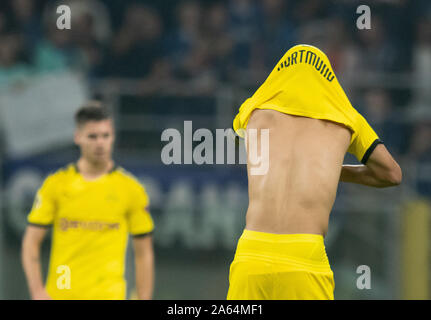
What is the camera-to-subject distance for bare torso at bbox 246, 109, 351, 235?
13.7 feet

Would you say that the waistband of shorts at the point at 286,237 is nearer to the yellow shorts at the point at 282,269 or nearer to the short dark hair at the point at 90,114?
the yellow shorts at the point at 282,269

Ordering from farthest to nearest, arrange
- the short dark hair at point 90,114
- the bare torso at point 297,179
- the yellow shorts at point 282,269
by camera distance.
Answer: the short dark hair at point 90,114
the bare torso at point 297,179
the yellow shorts at point 282,269

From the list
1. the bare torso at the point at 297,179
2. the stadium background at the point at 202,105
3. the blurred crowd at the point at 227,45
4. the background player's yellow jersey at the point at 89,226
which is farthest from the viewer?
the blurred crowd at the point at 227,45

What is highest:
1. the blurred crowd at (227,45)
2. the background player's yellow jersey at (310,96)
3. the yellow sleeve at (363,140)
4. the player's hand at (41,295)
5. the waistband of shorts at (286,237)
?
the blurred crowd at (227,45)

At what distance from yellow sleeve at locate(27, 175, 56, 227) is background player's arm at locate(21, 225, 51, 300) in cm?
5

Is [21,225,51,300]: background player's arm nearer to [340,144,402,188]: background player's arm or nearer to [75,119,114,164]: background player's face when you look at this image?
[75,119,114,164]: background player's face

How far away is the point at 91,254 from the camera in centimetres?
588

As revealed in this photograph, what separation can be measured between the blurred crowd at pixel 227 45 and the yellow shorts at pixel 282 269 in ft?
19.4

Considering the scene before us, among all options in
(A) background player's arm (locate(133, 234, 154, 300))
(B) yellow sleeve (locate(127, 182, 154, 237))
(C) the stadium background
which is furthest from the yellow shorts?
(C) the stadium background

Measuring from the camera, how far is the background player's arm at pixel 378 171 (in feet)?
14.7

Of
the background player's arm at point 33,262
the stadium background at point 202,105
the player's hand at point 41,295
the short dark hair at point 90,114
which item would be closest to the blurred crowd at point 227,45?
the stadium background at point 202,105

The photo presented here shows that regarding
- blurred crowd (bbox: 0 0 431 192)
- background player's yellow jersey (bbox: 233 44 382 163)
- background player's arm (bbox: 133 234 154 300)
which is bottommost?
background player's arm (bbox: 133 234 154 300)
